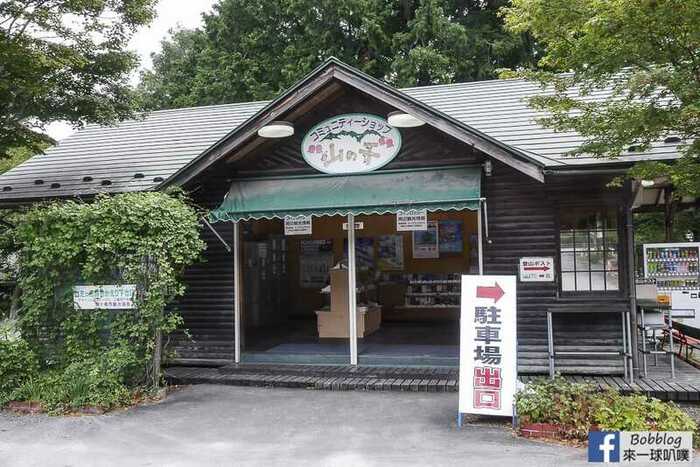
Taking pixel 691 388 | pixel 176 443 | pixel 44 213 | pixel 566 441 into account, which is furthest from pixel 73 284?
pixel 691 388

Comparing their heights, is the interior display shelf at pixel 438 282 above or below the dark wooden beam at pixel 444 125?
below

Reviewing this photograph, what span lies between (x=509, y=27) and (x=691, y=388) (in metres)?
5.04

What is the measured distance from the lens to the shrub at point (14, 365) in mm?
7961

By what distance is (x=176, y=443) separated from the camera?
6.29 m

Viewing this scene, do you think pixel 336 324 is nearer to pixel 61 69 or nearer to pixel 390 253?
pixel 390 253

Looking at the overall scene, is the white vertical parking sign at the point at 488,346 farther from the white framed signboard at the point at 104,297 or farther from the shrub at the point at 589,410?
the white framed signboard at the point at 104,297

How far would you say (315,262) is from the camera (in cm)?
1488

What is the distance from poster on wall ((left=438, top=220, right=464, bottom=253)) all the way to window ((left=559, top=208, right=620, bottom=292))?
4901mm

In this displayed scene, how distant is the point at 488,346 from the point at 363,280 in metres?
6.12

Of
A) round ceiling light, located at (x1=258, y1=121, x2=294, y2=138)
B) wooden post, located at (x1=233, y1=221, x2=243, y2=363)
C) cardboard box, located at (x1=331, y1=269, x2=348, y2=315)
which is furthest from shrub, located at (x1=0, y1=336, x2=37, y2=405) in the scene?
cardboard box, located at (x1=331, y1=269, x2=348, y2=315)

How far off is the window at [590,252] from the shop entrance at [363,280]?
302cm

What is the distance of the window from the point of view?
8.58 m

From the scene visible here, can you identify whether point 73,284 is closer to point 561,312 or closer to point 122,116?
point 122,116

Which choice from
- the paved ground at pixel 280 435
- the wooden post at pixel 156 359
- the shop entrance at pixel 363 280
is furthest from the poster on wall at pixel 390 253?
the wooden post at pixel 156 359
